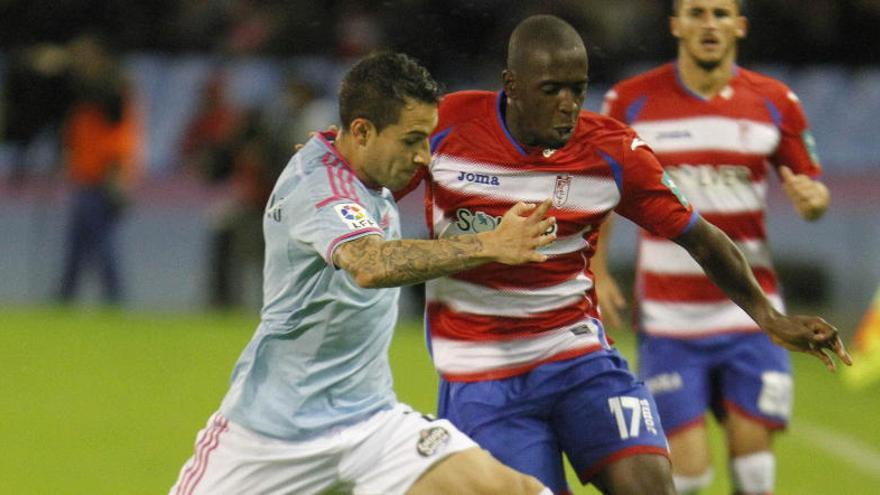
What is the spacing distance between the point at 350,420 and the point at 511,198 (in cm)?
100

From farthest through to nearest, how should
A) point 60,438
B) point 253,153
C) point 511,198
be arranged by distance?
point 253,153 < point 60,438 < point 511,198

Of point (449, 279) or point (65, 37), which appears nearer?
point (449, 279)

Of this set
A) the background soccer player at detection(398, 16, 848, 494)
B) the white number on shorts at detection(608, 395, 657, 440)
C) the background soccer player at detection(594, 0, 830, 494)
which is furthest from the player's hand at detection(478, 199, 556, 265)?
the background soccer player at detection(594, 0, 830, 494)

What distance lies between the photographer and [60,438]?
10.0 meters

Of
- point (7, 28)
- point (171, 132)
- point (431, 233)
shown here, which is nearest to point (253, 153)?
point (171, 132)

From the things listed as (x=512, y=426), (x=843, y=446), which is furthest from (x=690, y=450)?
(x=843, y=446)

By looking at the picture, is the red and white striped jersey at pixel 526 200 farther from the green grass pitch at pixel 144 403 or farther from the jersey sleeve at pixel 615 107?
the green grass pitch at pixel 144 403

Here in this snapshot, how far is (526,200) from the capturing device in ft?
18.7

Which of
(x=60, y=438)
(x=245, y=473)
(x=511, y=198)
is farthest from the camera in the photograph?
(x=60, y=438)

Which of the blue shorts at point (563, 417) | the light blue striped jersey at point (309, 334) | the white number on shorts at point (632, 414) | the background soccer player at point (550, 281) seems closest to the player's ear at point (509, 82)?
the background soccer player at point (550, 281)

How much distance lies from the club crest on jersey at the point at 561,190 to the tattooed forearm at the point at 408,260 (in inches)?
38.8

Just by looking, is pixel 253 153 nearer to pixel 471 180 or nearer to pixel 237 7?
pixel 237 7

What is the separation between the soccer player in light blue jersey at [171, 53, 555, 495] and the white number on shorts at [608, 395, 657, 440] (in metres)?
0.61

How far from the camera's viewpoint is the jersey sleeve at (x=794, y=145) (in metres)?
7.07
